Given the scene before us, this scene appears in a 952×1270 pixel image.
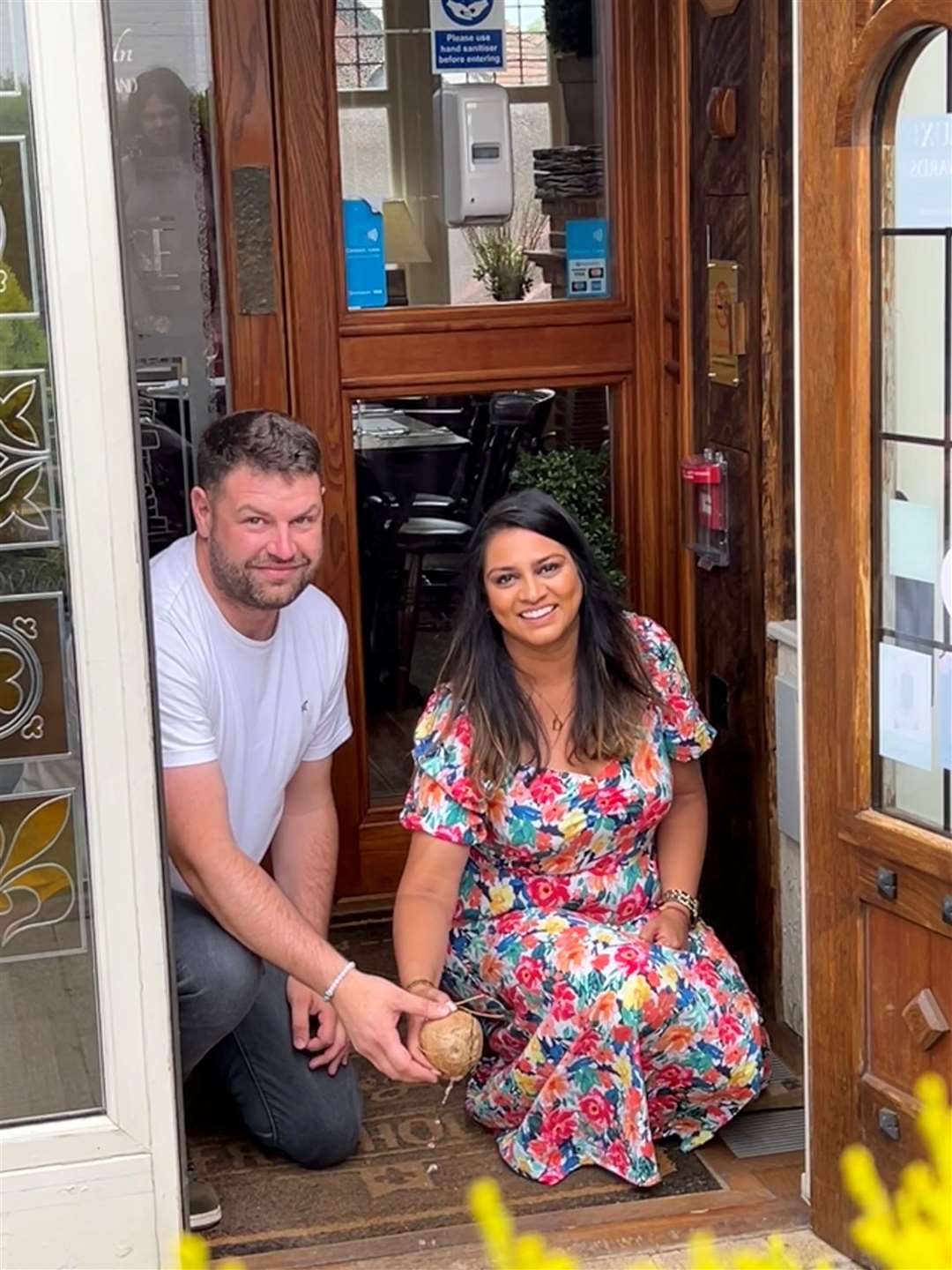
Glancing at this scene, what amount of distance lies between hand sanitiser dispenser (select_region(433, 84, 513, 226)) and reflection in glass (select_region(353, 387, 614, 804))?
40 centimetres

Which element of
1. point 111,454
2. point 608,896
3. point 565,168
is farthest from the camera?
point 565,168

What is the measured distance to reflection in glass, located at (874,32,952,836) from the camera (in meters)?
2.52

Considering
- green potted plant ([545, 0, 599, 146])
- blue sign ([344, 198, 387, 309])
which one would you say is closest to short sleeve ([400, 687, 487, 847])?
blue sign ([344, 198, 387, 309])

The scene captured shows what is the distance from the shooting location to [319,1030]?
330cm

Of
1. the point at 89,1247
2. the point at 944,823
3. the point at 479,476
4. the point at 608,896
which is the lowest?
the point at 89,1247

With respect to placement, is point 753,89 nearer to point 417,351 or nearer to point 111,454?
point 417,351

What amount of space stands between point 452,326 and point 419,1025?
1.71 m

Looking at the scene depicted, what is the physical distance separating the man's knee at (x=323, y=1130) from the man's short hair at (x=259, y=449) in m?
1.02

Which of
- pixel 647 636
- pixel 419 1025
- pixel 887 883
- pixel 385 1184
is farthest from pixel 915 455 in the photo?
pixel 385 1184

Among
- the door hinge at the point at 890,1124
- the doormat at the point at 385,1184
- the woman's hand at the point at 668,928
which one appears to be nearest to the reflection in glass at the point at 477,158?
the woman's hand at the point at 668,928

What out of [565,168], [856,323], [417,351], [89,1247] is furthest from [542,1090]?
[565,168]

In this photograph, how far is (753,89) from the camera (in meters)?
3.42

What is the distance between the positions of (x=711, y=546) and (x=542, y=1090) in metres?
1.18

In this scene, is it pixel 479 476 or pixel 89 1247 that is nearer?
pixel 89 1247
